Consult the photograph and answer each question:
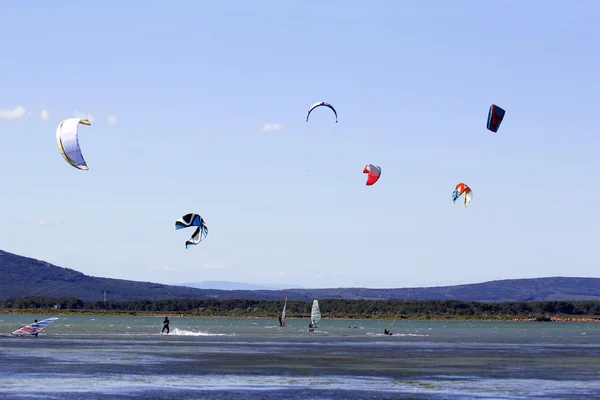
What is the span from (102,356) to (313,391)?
1700 centimetres

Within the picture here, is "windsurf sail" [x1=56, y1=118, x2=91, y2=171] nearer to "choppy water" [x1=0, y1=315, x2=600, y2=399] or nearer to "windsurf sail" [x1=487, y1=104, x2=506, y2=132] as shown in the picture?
"choppy water" [x1=0, y1=315, x2=600, y2=399]

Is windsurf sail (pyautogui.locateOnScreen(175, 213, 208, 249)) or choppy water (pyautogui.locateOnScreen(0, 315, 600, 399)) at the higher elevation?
windsurf sail (pyautogui.locateOnScreen(175, 213, 208, 249))

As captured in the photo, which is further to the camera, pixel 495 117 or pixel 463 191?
pixel 463 191

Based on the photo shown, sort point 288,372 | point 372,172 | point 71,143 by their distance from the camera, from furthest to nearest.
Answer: point 372,172
point 71,143
point 288,372

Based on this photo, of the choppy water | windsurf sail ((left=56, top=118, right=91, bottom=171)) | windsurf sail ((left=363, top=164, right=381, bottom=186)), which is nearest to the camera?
the choppy water

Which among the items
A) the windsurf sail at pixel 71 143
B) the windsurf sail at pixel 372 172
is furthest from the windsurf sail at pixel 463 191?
the windsurf sail at pixel 71 143

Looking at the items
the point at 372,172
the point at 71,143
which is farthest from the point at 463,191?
the point at 71,143

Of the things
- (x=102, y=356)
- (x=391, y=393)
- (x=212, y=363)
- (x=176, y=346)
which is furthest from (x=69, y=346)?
(x=391, y=393)

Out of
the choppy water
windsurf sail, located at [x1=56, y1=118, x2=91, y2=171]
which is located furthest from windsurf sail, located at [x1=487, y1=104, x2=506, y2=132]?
windsurf sail, located at [x1=56, y1=118, x2=91, y2=171]

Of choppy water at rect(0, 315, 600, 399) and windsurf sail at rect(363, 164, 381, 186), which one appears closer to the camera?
choppy water at rect(0, 315, 600, 399)

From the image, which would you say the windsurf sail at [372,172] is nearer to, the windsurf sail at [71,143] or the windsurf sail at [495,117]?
the windsurf sail at [495,117]

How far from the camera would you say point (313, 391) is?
3412cm

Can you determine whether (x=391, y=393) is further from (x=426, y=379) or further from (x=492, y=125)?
(x=492, y=125)

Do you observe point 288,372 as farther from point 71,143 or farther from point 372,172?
point 372,172
